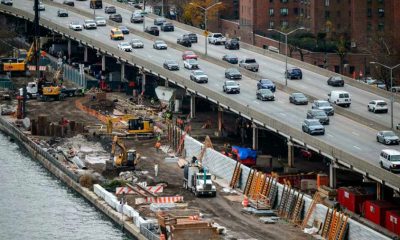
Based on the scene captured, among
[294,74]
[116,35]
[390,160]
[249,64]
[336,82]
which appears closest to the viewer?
[390,160]

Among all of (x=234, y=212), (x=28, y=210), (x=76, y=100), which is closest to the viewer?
(x=234, y=212)

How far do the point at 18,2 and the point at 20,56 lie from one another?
67.5 ft

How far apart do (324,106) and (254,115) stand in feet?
20.8

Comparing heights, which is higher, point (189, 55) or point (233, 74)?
point (233, 74)

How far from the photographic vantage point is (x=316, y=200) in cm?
9838

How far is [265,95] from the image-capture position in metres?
→ 131

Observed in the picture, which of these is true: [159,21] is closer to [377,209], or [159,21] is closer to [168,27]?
[168,27]

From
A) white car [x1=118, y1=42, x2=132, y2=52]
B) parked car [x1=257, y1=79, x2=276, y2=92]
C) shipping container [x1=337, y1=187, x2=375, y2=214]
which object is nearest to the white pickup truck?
white car [x1=118, y1=42, x2=132, y2=52]

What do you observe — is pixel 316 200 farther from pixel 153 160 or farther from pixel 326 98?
pixel 326 98

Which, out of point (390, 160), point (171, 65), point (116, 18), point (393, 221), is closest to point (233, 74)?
point (171, 65)

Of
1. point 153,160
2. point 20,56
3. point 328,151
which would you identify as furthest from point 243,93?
point 20,56

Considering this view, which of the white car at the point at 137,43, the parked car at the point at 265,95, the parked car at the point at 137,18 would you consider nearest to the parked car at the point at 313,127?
the parked car at the point at 265,95

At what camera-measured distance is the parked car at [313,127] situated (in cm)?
11481

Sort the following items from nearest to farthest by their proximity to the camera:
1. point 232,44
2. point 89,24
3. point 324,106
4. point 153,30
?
point 324,106, point 232,44, point 153,30, point 89,24
